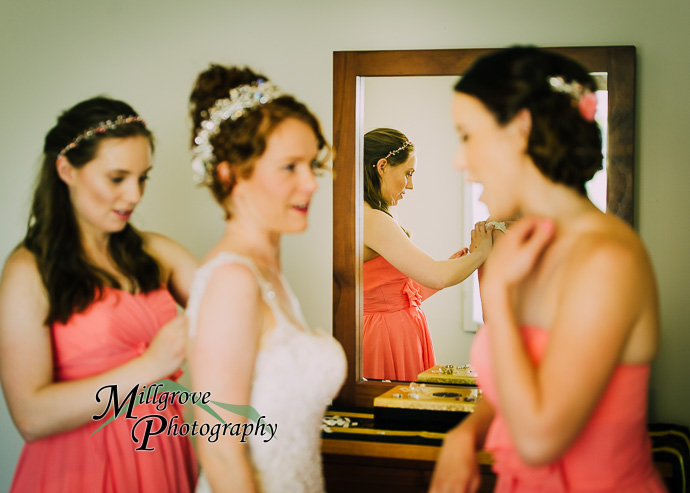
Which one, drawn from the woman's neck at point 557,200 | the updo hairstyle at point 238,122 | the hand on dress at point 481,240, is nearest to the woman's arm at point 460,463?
the woman's neck at point 557,200

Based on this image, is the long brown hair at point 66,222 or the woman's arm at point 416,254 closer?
the long brown hair at point 66,222

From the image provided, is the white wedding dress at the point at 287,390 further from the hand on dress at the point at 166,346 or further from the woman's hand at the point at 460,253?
the woman's hand at the point at 460,253

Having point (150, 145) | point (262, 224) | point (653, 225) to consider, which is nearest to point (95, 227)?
point (150, 145)

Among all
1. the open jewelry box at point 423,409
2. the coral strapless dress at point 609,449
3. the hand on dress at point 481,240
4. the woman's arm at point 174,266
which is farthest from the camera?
the hand on dress at point 481,240

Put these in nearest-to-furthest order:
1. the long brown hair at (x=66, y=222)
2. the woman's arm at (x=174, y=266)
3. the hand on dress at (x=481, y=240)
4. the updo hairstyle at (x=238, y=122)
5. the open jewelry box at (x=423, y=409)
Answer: the updo hairstyle at (x=238, y=122) → the long brown hair at (x=66, y=222) → the woman's arm at (x=174, y=266) → the open jewelry box at (x=423, y=409) → the hand on dress at (x=481, y=240)

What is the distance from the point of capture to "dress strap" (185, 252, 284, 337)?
4.45 feet

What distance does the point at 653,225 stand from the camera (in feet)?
7.06

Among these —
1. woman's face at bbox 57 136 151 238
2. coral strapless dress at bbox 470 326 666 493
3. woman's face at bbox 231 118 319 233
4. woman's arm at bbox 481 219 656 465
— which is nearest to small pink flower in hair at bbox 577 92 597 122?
woman's arm at bbox 481 219 656 465

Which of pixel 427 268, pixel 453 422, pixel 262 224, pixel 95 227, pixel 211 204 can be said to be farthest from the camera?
pixel 211 204

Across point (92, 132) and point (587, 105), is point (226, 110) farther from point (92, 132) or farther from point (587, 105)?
point (587, 105)

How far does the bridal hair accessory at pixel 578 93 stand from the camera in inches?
45.6

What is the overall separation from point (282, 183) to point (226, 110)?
0.70 ft

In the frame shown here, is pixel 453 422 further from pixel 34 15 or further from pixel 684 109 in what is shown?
pixel 34 15

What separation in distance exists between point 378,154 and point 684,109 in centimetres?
103
